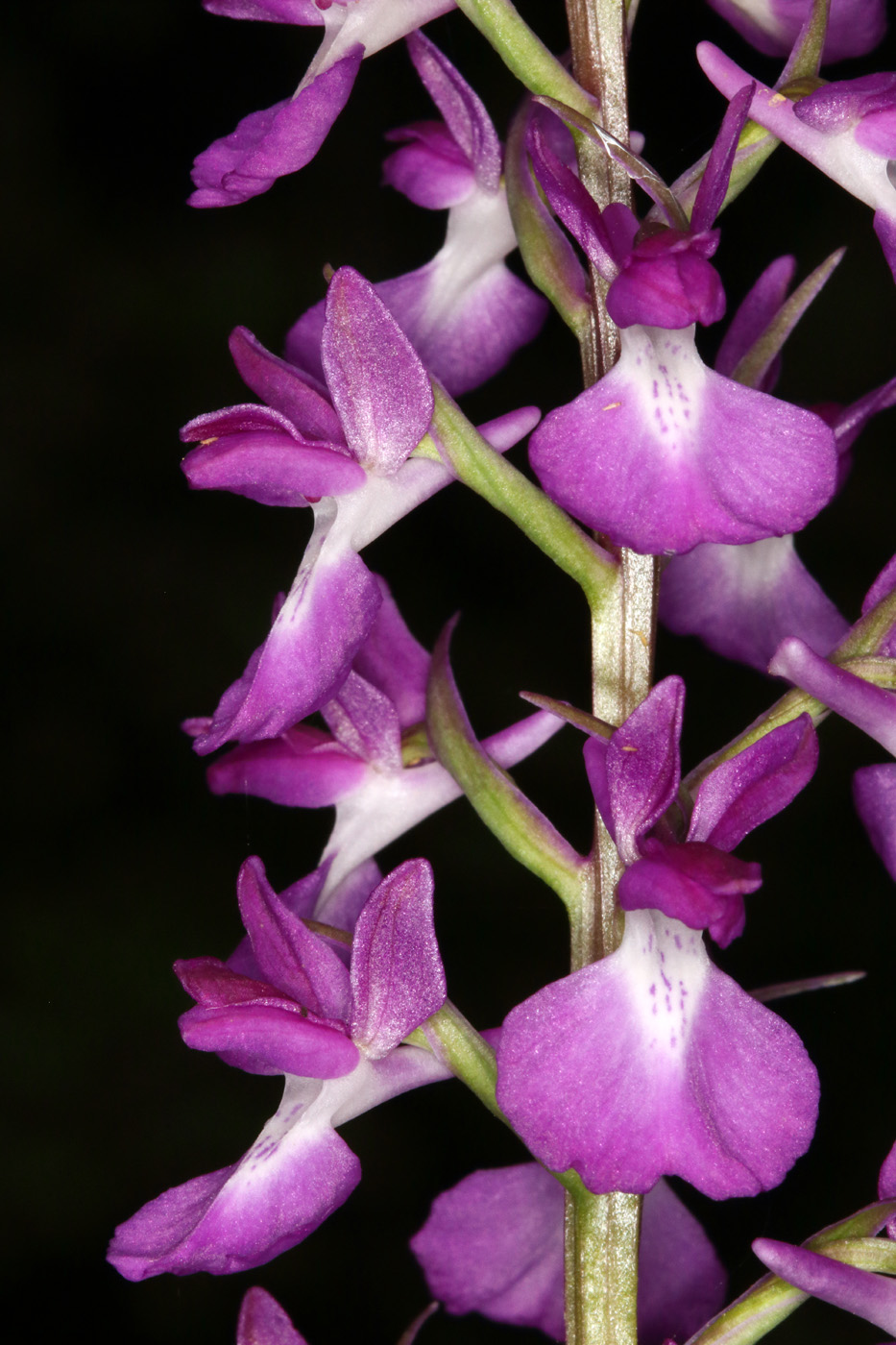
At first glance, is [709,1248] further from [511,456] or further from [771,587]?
[511,456]

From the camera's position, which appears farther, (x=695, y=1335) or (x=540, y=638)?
(x=540, y=638)

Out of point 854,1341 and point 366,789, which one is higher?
point 366,789

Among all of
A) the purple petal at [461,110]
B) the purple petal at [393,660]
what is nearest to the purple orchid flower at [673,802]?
the purple petal at [393,660]

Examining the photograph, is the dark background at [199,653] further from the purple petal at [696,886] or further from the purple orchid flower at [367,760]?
the purple petal at [696,886]

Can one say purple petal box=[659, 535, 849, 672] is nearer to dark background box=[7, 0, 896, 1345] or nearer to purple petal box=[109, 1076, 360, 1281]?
purple petal box=[109, 1076, 360, 1281]

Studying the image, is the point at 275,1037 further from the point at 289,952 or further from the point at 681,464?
the point at 681,464

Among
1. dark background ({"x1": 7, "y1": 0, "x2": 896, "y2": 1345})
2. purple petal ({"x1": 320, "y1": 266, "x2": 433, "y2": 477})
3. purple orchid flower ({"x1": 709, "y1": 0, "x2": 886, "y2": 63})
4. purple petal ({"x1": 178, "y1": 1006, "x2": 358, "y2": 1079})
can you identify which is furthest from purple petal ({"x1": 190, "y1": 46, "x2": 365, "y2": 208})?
dark background ({"x1": 7, "y1": 0, "x2": 896, "y2": 1345})

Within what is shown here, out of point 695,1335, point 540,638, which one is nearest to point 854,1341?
point 540,638
